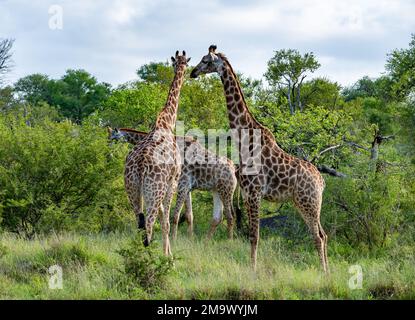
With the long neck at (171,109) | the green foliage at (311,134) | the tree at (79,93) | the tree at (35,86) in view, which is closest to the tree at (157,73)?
the tree at (79,93)

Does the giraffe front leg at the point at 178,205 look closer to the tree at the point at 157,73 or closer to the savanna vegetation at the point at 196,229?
the savanna vegetation at the point at 196,229

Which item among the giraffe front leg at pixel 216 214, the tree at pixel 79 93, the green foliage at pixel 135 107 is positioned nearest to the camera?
the giraffe front leg at pixel 216 214

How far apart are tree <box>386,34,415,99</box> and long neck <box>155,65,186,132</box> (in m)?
11.8

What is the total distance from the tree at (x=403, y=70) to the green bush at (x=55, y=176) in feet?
37.7

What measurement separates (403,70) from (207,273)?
51.5ft

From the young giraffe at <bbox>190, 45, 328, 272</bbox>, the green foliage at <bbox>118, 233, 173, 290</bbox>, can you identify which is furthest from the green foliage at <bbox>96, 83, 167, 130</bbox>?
the green foliage at <bbox>118, 233, 173, 290</bbox>

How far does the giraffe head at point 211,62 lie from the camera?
10641 millimetres

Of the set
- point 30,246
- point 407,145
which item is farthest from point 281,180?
point 407,145

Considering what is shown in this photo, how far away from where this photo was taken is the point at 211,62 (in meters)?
10.7

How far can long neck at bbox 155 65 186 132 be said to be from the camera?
10.9 m

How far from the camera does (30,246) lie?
11070mm

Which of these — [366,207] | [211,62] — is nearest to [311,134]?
[366,207]

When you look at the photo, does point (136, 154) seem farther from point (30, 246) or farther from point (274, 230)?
point (274, 230)

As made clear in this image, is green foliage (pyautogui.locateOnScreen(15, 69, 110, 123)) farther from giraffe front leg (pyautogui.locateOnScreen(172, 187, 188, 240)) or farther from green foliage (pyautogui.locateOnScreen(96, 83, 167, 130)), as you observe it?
giraffe front leg (pyautogui.locateOnScreen(172, 187, 188, 240))
